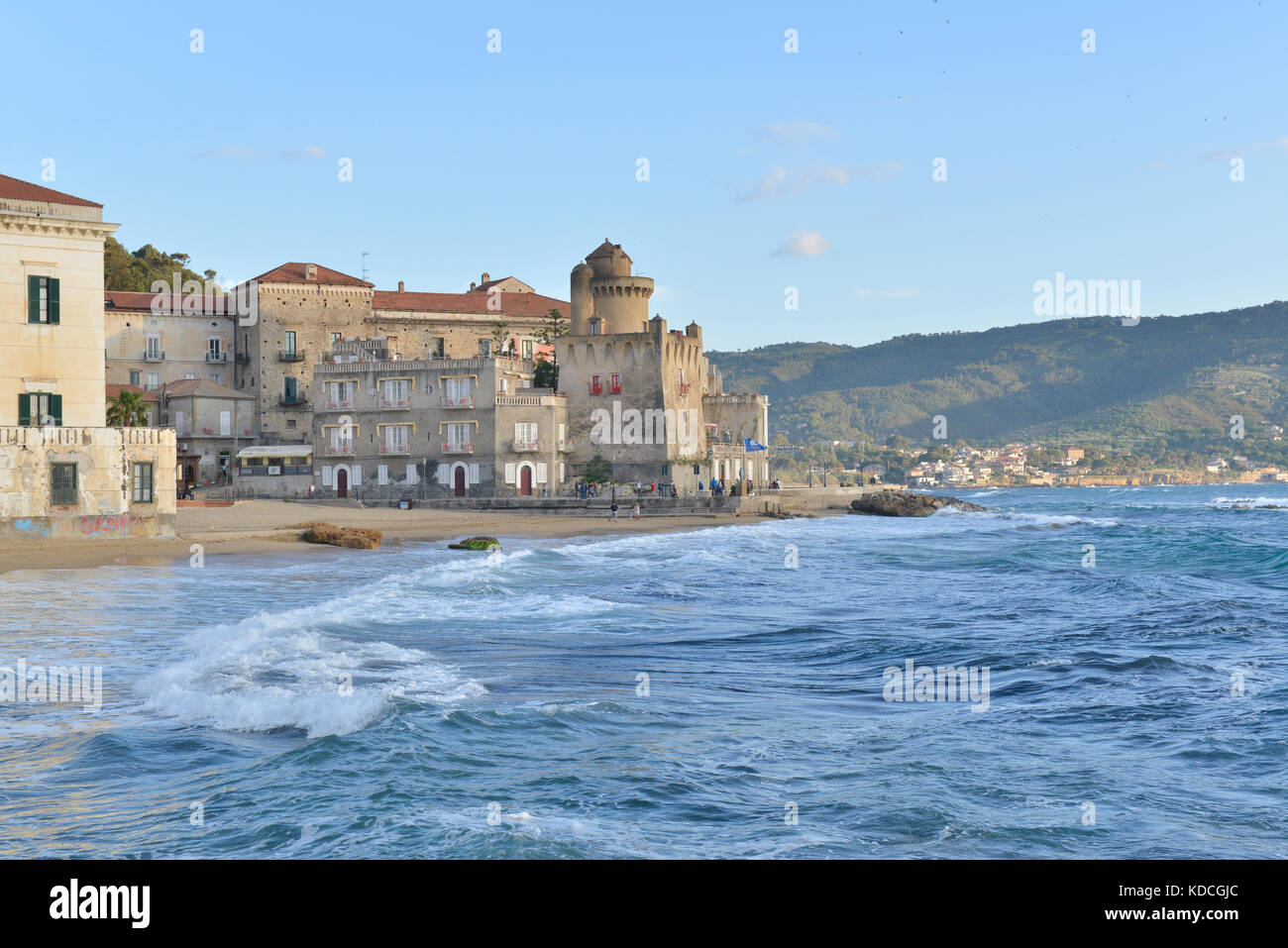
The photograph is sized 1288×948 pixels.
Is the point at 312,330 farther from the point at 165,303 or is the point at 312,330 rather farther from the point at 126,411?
the point at 126,411

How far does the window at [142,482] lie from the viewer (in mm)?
34062

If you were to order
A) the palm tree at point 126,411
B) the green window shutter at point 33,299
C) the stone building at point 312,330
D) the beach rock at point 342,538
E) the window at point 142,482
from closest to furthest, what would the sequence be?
the green window shutter at point 33,299, the window at point 142,482, the beach rock at point 342,538, the palm tree at point 126,411, the stone building at point 312,330

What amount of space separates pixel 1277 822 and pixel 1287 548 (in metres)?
38.1

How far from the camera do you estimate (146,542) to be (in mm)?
33594

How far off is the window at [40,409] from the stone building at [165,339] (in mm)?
38912

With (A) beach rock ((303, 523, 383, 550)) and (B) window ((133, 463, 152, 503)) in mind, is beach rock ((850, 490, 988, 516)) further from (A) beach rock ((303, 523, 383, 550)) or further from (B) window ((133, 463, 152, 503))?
(B) window ((133, 463, 152, 503))

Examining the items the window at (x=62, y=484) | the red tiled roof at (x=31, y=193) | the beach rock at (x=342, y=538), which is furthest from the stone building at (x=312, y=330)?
the window at (x=62, y=484)

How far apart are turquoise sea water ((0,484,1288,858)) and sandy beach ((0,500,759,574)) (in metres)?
3.49

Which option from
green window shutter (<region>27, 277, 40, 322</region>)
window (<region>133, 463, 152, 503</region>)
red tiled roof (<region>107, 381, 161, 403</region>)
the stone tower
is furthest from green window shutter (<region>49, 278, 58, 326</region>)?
the stone tower

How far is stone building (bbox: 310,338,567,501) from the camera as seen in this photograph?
62.2 metres

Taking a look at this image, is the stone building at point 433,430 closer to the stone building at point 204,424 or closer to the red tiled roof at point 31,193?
the stone building at point 204,424
